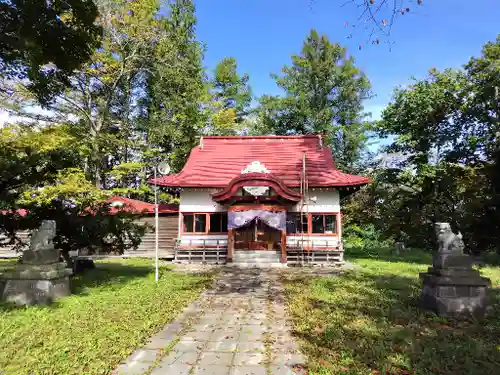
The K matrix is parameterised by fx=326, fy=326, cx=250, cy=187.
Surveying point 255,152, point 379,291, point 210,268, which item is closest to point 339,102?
point 255,152

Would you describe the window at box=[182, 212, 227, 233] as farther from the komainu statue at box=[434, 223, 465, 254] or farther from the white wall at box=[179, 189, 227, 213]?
the komainu statue at box=[434, 223, 465, 254]

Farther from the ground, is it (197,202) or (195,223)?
(197,202)

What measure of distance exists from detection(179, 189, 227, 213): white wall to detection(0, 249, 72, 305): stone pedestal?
933 cm

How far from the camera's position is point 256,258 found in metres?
15.4

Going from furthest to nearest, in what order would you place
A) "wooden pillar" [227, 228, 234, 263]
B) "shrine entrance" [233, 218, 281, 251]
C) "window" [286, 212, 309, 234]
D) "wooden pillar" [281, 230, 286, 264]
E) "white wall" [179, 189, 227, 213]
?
1. "shrine entrance" [233, 218, 281, 251]
2. "white wall" [179, 189, 227, 213]
3. "window" [286, 212, 309, 234]
4. "wooden pillar" [227, 228, 234, 263]
5. "wooden pillar" [281, 230, 286, 264]

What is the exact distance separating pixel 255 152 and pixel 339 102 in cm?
1330

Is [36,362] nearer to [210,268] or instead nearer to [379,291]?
[379,291]

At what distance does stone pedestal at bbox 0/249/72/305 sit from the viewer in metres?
6.76

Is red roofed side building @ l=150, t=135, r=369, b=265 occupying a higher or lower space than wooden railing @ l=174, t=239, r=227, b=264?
higher

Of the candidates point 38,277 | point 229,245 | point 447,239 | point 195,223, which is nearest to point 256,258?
point 229,245

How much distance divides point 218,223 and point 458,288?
11694mm

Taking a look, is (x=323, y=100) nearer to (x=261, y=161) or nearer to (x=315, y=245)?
(x=261, y=161)

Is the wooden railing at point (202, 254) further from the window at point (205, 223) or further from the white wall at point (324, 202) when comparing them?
the white wall at point (324, 202)

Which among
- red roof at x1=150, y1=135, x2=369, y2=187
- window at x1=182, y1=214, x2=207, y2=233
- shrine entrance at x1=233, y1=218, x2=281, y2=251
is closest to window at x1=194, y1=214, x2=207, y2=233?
window at x1=182, y1=214, x2=207, y2=233
